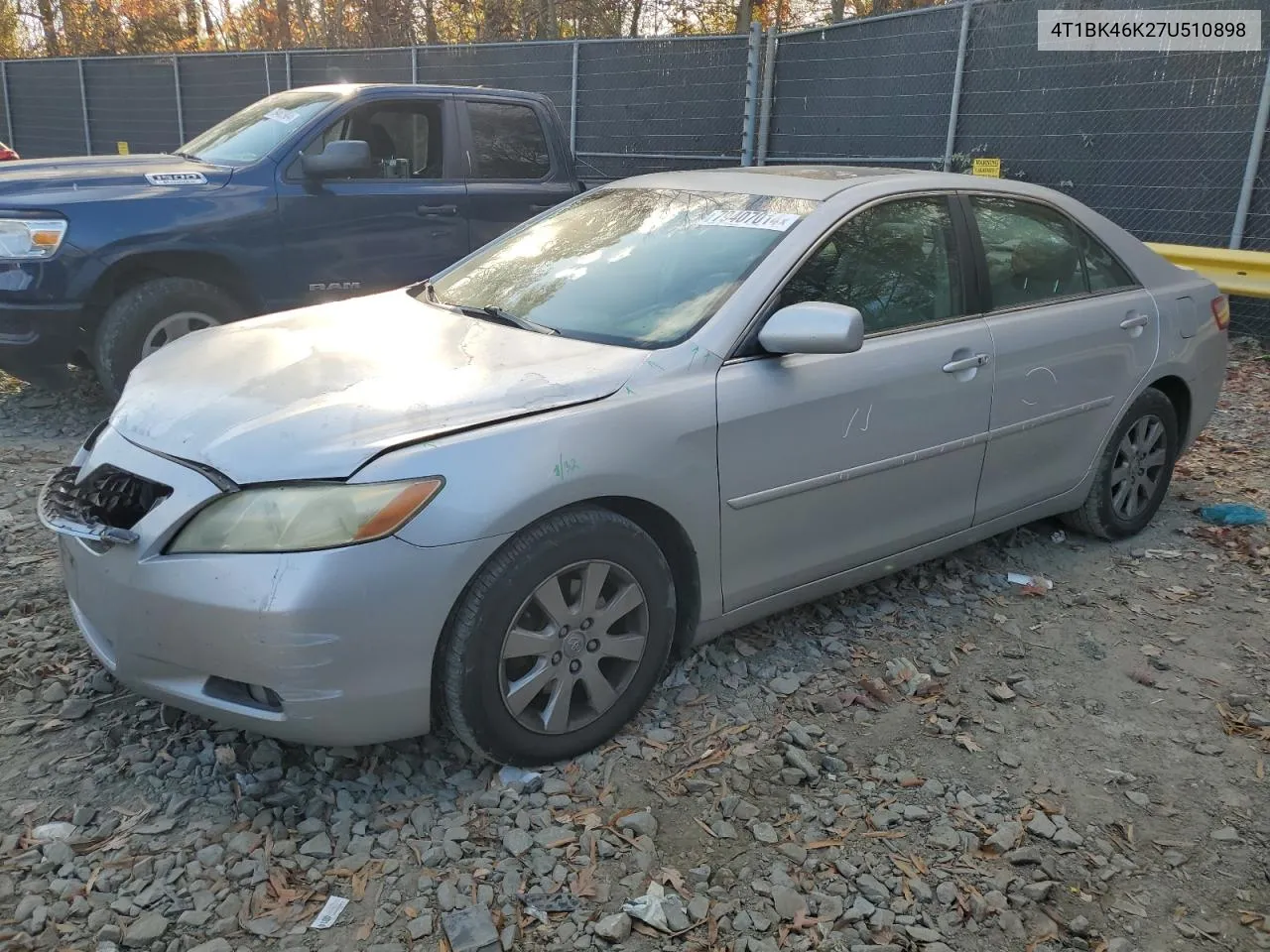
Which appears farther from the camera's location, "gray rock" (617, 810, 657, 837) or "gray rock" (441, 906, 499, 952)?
"gray rock" (617, 810, 657, 837)

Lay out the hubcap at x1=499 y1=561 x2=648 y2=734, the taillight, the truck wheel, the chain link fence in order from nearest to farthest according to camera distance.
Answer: the hubcap at x1=499 y1=561 x2=648 y2=734, the taillight, the truck wheel, the chain link fence

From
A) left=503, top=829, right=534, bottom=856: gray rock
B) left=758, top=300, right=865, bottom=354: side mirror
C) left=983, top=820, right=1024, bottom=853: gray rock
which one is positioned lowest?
left=983, top=820, right=1024, bottom=853: gray rock

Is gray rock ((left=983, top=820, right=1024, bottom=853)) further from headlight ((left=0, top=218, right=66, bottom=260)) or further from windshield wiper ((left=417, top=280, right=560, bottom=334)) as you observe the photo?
headlight ((left=0, top=218, right=66, bottom=260))

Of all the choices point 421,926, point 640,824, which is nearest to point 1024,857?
point 640,824

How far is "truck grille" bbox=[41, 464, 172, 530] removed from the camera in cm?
270

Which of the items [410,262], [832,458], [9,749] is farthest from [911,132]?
[9,749]

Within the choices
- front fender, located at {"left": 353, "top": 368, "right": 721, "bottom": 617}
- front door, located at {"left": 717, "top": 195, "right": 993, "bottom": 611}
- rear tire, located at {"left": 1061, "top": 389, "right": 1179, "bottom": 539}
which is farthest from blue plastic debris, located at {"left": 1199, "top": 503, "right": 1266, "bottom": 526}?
front fender, located at {"left": 353, "top": 368, "right": 721, "bottom": 617}

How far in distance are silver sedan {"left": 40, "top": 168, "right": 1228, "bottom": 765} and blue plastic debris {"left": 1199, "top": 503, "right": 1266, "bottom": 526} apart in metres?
0.88

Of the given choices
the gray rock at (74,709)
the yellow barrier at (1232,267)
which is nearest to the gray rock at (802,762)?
the gray rock at (74,709)

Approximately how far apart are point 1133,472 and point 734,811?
2852mm

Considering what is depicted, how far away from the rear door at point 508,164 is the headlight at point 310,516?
4.52 meters

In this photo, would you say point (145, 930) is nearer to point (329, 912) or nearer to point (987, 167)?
point (329, 912)

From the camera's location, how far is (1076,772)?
3053 millimetres

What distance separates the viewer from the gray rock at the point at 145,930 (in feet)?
7.57
